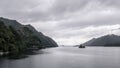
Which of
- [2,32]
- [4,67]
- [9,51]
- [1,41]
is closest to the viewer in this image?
[4,67]

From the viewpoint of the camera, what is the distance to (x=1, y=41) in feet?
460

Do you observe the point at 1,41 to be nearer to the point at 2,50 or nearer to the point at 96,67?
the point at 2,50

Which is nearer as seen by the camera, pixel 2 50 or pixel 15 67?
pixel 15 67

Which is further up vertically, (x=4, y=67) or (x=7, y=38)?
(x=7, y=38)

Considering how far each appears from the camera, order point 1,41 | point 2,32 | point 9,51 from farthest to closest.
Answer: point 9,51 → point 2,32 → point 1,41

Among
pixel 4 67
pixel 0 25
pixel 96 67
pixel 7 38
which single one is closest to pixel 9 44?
pixel 7 38

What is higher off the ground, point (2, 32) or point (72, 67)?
point (2, 32)

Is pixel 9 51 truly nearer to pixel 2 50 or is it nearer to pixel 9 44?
pixel 9 44

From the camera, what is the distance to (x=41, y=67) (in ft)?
233

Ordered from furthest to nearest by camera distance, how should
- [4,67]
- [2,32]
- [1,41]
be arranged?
[2,32] < [1,41] < [4,67]

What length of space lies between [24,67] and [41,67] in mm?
6003

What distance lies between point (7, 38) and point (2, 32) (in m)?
7.33

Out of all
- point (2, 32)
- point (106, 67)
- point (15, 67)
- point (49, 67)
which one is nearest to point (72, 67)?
point (49, 67)

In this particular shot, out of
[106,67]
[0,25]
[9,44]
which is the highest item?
[0,25]
